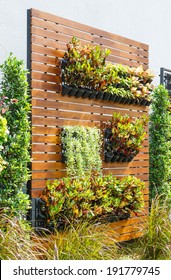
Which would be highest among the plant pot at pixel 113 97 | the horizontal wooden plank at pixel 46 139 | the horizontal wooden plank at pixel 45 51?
the horizontal wooden plank at pixel 45 51

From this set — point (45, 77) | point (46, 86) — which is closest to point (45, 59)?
point (45, 77)

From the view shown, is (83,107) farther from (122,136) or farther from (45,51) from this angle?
(45,51)

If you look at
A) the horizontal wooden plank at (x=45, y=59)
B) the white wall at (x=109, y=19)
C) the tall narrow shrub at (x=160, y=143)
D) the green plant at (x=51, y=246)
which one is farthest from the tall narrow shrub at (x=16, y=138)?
the tall narrow shrub at (x=160, y=143)

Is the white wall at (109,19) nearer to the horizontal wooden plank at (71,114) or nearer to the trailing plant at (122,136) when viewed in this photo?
the horizontal wooden plank at (71,114)

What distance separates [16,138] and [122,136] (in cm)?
192

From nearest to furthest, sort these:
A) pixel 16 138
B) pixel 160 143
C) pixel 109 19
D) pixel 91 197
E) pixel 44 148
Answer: pixel 16 138 < pixel 44 148 < pixel 91 197 < pixel 109 19 < pixel 160 143

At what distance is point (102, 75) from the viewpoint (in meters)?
6.64

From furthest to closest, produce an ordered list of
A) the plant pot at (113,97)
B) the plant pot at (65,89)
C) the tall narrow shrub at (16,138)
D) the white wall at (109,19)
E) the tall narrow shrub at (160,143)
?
→ the tall narrow shrub at (160,143), the plant pot at (113,97), the plant pot at (65,89), the white wall at (109,19), the tall narrow shrub at (16,138)

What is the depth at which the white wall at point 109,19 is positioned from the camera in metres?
6.18

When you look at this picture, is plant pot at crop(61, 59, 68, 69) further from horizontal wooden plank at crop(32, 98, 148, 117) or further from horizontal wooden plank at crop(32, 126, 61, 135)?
horizontal wooden plank at crop(32, 126, 61, 135)

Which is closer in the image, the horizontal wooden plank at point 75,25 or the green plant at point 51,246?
the green plant at point 51,246

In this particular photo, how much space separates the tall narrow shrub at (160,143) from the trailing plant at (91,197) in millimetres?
1379
